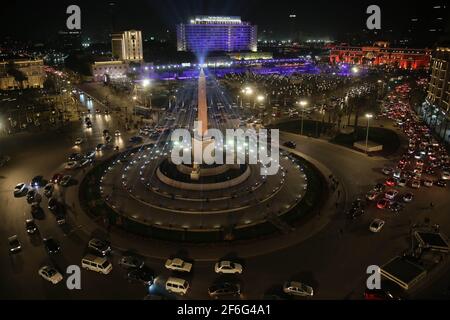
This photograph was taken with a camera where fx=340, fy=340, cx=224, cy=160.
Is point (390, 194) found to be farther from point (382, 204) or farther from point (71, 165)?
point (71, 165)

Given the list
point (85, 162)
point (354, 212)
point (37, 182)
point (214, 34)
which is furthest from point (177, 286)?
point (214, 34)

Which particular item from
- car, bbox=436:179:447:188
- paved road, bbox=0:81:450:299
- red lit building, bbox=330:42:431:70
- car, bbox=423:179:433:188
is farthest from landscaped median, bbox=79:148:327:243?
red lit building, bbox=330:42:431:70

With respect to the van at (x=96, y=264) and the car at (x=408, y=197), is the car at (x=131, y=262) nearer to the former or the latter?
the van at (x=96, y=264)

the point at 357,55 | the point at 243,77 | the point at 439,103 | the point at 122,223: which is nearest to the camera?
the point at 122,223

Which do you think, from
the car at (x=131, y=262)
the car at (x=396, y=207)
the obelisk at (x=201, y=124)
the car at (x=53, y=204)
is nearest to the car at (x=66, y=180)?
the car at (x=53, y=204)

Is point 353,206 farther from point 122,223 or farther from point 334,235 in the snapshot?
point 122,223
